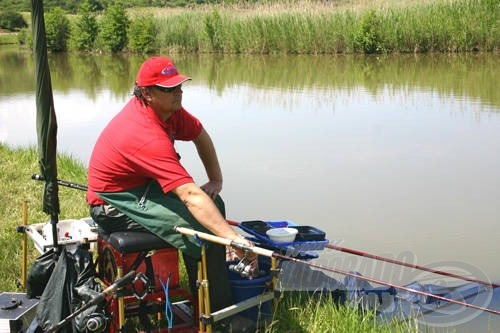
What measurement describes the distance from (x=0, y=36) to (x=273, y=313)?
4098cm

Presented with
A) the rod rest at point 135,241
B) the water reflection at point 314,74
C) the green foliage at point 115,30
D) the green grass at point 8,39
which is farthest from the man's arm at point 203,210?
the green grass at point 8,39

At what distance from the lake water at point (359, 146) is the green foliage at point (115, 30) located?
10.3 metres

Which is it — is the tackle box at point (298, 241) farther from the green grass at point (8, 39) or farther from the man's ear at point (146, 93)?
the green grass at point (8, 39)

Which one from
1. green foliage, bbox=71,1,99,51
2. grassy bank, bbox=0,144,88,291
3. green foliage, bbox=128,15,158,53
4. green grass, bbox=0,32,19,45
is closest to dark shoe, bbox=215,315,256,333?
grassy bank, bbox=0,144,88,291

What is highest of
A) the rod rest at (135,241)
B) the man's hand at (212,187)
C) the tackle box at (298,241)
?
the man's hand at (212,187)

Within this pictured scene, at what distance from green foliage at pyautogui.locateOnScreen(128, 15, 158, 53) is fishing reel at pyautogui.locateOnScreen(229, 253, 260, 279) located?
2228cm

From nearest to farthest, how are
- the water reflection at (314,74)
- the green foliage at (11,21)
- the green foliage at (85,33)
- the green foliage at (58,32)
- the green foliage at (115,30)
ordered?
the water reflection at (314,74) → the green foliage at (115,30) → the green foliage at (85,33) → the green foliage at (58,32) → the green foliage at (11,21)

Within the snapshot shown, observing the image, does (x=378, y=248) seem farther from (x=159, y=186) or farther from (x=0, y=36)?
(x=0, y=36)

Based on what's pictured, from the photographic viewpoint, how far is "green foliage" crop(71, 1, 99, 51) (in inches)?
1120

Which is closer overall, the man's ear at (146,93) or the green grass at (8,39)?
the man's ear at (146,93)

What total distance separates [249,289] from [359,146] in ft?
17.4

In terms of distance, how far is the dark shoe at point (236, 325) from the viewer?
323 centimetres

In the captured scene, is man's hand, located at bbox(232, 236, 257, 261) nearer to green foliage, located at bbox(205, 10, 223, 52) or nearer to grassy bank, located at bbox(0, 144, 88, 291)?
grassy bank, located at bbox(0, 144, 88, 291)

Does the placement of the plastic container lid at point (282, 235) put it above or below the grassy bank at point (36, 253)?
above
